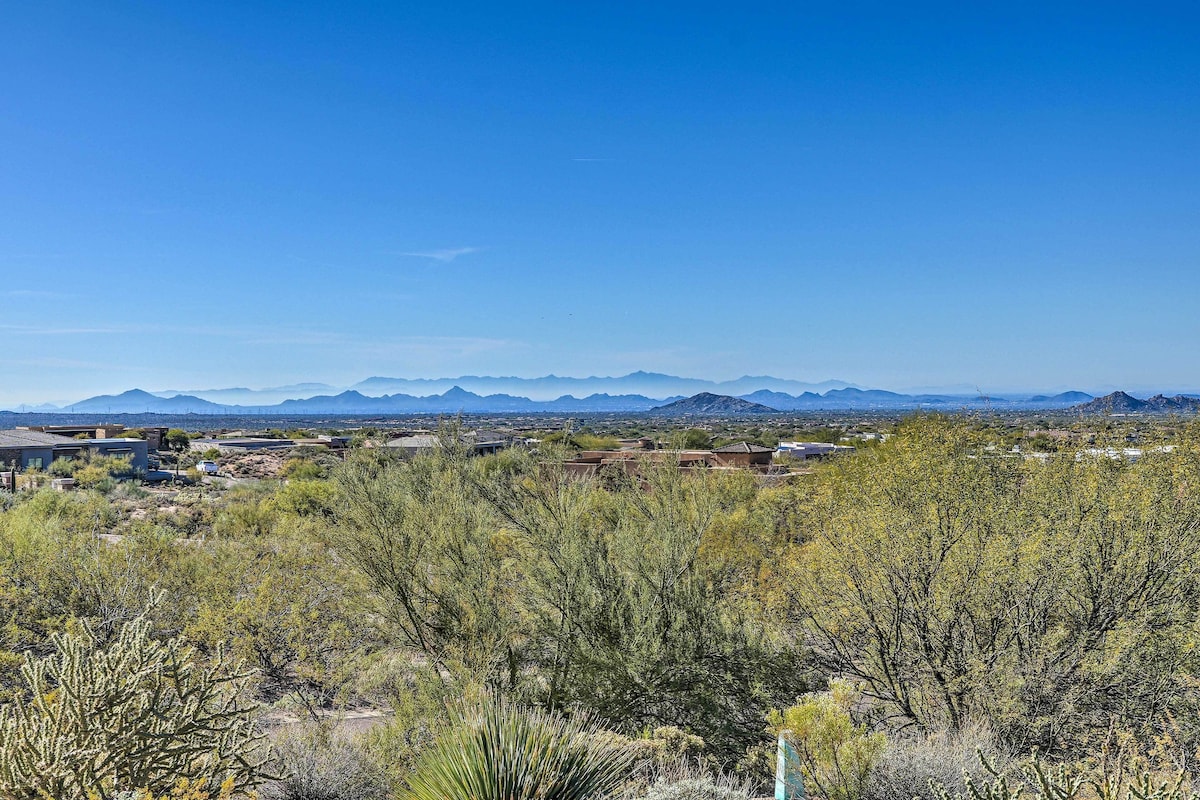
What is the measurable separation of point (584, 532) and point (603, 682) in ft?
8.31

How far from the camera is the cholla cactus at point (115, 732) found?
5129mm

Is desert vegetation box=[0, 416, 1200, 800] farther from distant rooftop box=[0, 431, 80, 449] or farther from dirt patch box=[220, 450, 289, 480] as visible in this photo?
dirt patch box=[220, 450, 289, 480]

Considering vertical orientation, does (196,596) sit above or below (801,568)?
below

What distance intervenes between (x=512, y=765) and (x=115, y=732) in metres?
3.22

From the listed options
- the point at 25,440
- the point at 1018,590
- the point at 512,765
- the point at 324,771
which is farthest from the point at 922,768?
the point at 25,440

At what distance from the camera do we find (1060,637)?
934cm

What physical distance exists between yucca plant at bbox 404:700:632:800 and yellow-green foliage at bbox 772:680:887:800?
186 centimetres

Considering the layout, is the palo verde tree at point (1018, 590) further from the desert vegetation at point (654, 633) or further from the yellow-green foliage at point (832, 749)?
the yellow-green foliage at point (832, 749)

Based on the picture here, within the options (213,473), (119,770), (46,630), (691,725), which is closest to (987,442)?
(691,725)

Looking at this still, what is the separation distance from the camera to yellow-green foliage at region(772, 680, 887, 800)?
6.89 metres

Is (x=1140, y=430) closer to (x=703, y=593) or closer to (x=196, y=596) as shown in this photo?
(x=703, y=593)

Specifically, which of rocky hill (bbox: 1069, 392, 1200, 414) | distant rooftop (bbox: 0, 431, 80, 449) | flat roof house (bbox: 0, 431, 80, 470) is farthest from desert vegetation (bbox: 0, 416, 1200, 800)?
distant rooftop (bbox: 0, 431, 80, 449)

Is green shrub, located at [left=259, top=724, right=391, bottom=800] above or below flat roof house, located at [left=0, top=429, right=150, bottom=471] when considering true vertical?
below

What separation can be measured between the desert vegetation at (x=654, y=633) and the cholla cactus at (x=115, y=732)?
3cm
